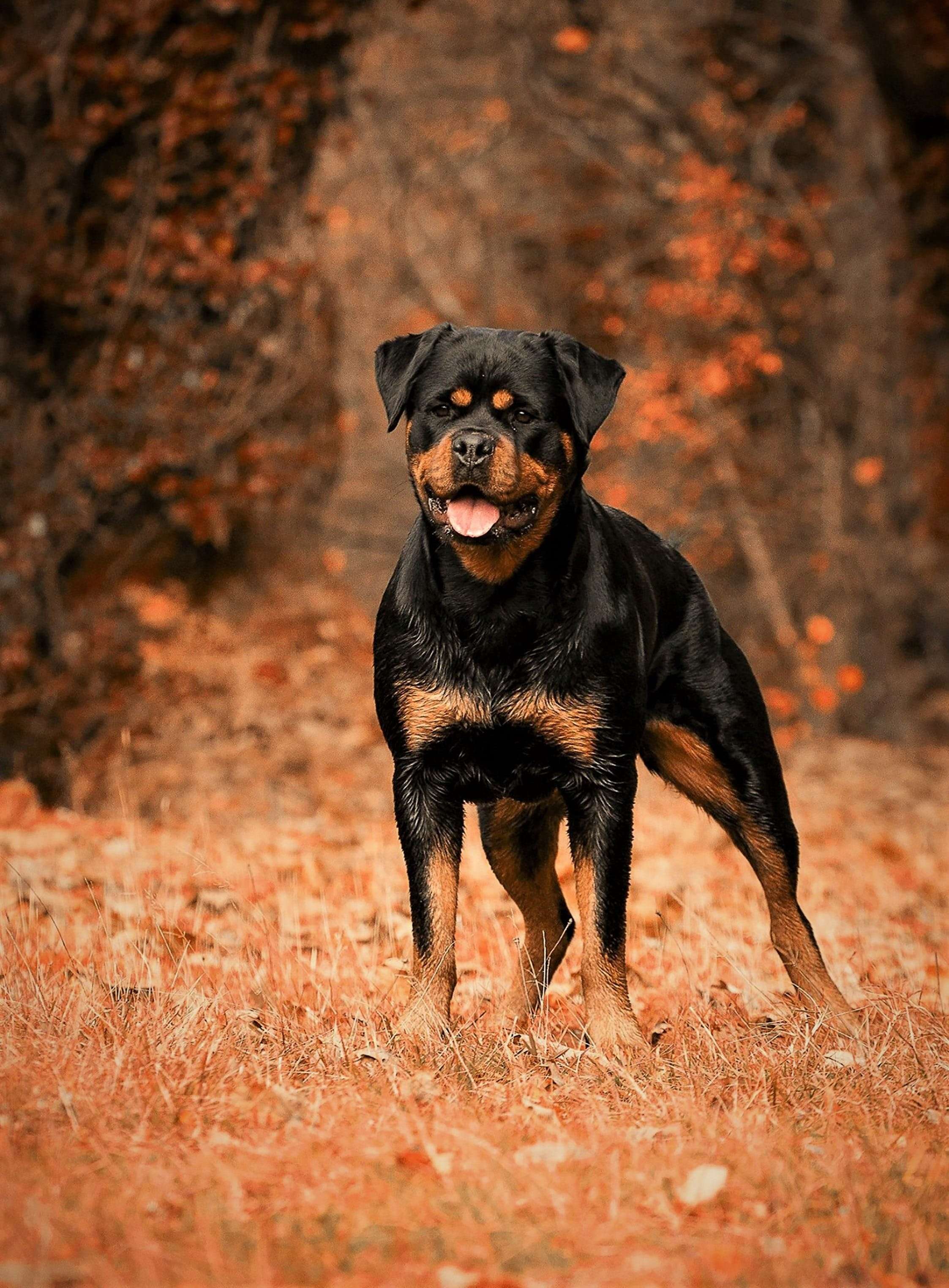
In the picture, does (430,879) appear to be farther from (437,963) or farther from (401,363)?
Result: (401,363)

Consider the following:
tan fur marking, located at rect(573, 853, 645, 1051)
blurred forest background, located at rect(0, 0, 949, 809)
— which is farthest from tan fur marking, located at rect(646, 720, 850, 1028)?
blurred forest background, located at rect(0, 0, 949, 809)

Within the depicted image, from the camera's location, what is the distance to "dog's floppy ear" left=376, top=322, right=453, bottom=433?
4.01 m

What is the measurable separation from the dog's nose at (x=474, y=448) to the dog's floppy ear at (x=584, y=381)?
36 centimetres

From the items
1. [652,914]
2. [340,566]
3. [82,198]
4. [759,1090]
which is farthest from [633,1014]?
[340,566]

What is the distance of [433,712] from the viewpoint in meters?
3.79

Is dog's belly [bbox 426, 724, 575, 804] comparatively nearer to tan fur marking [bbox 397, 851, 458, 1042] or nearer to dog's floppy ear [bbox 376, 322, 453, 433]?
tan fur marking [bbox 397, 851, 458, 1042]

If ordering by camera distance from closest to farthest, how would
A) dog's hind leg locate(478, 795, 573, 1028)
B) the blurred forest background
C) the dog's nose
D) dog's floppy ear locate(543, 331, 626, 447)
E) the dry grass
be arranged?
the dry grass, the dog's nose, dog's floppy ear locate(543, 331, 626, 447), dog's hind leg locate(478, 795, 573, 1028), the blurred forest background

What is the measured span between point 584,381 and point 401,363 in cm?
51

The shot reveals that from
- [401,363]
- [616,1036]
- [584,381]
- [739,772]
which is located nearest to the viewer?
[616,1036]

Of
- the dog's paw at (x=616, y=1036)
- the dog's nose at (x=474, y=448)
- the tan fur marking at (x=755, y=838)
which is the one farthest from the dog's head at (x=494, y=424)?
the dog's paw at (x=616, y=1036)

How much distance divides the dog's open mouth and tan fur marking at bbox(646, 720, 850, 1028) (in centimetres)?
98

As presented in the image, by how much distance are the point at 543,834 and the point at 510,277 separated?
1082 cm

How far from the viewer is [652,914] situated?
19.0ft

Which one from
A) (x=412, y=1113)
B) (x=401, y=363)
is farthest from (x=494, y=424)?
(x=412, y=1113)
